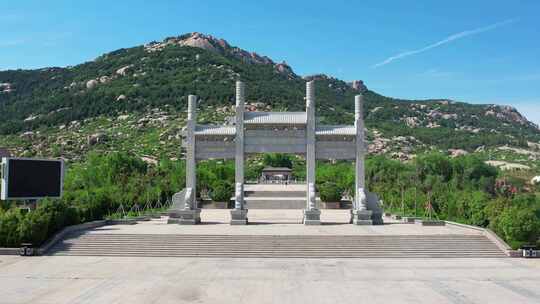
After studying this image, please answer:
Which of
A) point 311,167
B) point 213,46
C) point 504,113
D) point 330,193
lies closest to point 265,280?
point 311,167

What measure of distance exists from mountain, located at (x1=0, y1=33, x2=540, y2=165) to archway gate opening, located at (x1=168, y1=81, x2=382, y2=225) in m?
60.4

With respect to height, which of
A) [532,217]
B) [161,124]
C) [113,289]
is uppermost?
[161,124]

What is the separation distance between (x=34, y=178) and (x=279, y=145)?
44.8ft

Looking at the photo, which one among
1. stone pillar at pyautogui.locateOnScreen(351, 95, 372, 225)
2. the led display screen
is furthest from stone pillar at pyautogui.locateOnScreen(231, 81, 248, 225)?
the led display screen

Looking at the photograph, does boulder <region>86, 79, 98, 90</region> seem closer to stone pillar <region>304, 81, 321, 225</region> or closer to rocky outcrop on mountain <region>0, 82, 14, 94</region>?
rocky outcrop on mountain <region>0, 82, 14, 94</region>

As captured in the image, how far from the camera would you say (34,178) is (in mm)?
27297

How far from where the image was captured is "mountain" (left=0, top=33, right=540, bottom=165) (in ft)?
336

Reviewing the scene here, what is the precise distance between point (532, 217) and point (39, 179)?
25032 mm

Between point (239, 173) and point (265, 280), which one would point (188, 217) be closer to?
point (239, 173)

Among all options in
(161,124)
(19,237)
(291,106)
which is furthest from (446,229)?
(291,106)

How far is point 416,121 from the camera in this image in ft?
536

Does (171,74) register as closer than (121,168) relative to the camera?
No

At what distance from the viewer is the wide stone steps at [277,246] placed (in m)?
22.4

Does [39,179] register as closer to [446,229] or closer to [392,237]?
[392,237]
